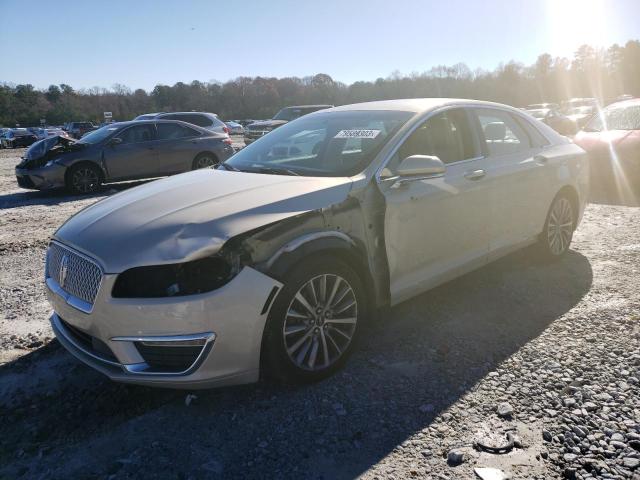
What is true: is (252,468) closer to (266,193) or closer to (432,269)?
(266,193)

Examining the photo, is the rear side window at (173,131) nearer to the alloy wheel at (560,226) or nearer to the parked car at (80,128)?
the alloy wheel at (560,226)

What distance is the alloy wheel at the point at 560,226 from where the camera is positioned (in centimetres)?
509

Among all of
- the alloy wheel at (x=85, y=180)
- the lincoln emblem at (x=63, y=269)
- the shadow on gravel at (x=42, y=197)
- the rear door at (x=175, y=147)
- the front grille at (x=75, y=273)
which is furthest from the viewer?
the rear door at (x=175, y=147)

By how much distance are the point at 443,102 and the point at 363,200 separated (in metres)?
1.47

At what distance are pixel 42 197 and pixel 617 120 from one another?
1240 centimetres

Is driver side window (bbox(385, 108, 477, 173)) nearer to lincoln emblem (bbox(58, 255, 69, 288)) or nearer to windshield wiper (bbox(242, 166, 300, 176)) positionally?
windshield wiper (bbox(242, 166, 300, 176))

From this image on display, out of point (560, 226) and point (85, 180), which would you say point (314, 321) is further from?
point (85, 180)

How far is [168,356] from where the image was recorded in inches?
104

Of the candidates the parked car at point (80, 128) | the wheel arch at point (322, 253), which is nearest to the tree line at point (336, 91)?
the parked car at point (80, 128)

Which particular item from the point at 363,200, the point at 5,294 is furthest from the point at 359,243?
the point at 5,294

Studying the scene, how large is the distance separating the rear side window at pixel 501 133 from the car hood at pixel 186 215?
1753 mm

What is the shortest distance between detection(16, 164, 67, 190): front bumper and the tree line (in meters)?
73.2

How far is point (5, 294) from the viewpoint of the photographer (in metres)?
4.83

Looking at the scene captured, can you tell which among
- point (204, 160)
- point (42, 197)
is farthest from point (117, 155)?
point (204, 160)
